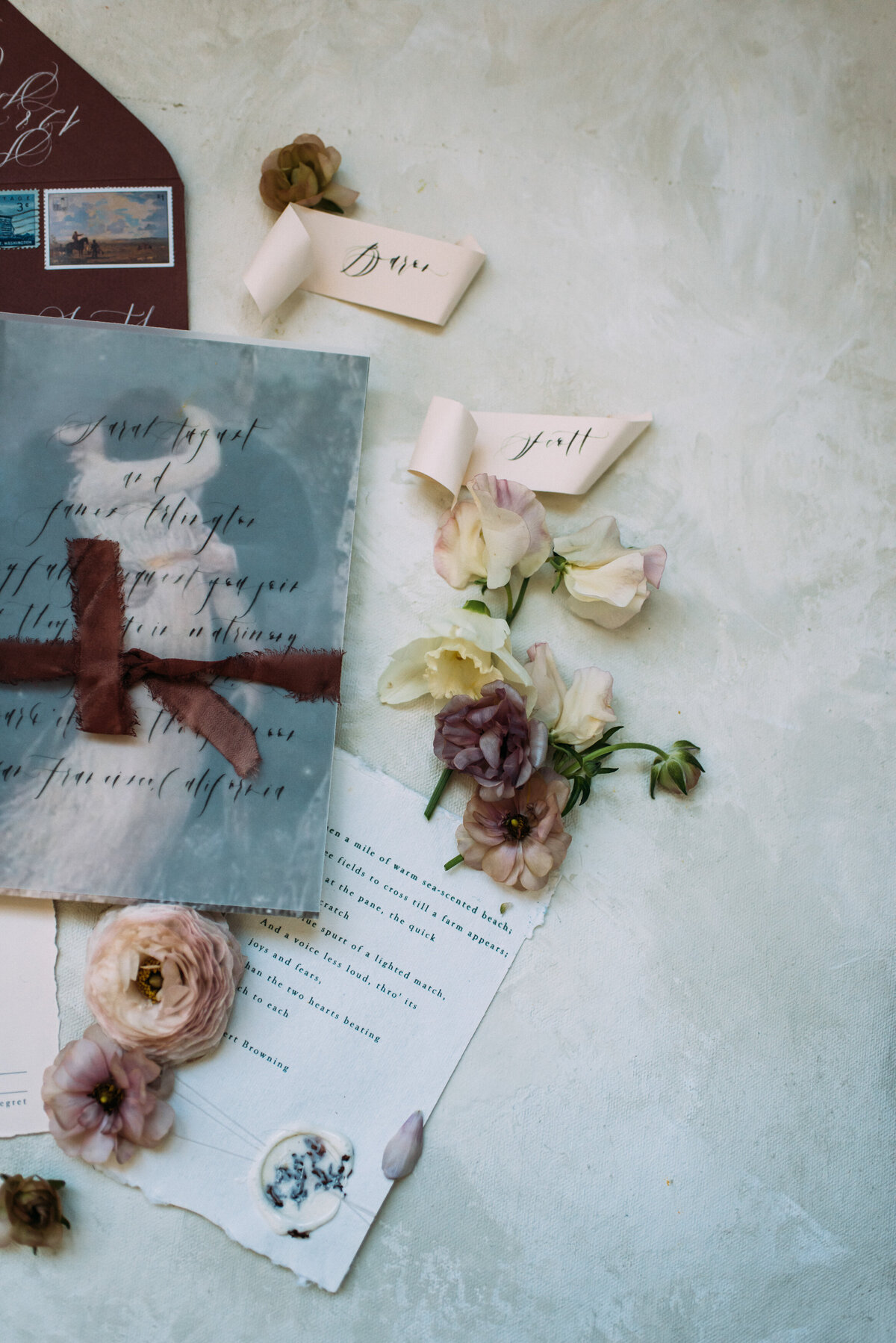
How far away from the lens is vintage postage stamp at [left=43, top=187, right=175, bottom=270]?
602 millimetres

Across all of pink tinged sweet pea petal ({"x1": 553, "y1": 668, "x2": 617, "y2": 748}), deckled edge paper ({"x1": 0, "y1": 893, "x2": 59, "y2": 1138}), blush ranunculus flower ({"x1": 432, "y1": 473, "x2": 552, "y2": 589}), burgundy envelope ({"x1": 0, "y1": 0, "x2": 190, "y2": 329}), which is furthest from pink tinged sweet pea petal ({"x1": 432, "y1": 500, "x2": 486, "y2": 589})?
deckled edge paper ({"x1": 0, "y1": 893, "x2": 59, "y2": 1138})

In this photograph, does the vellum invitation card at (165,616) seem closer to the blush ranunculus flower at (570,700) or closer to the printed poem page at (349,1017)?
the printed poem page at (349,1017)

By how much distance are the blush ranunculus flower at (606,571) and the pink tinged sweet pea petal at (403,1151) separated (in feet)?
1.23

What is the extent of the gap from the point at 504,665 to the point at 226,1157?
380 millimetres

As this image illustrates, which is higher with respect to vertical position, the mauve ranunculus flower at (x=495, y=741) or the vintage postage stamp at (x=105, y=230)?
the vintage postage stamp at (x=105, y=230)

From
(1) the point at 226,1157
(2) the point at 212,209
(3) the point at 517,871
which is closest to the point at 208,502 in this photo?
(2) the point at 212,209

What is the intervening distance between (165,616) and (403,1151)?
398mm

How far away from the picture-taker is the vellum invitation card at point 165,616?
563 millimetres

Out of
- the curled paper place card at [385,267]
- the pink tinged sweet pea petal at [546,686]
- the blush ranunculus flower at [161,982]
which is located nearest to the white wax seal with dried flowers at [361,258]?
the curled paper place card at [385,267]

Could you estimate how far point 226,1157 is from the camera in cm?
55

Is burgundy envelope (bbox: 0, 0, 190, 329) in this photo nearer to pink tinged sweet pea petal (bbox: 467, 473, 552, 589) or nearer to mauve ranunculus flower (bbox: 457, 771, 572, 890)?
pink tinged sweet pea petal (bbox: 467, 473, 552, 589)

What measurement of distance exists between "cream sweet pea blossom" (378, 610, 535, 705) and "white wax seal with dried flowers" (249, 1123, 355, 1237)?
0.30m

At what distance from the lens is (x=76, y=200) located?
0.60 metres

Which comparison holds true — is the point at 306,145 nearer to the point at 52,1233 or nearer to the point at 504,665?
the point at 504,665
